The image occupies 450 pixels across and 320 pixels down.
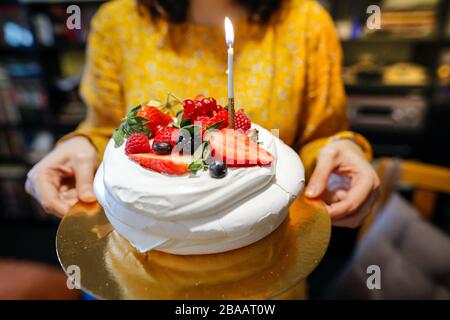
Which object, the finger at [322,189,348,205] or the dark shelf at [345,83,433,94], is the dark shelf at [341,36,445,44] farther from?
the finger at [322,189,348,205]

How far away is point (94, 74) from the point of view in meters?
1.10

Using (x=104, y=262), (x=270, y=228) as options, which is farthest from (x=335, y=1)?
(x=104, y=262)

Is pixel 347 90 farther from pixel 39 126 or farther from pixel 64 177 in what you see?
pixel 39 126

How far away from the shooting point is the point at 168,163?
0.62 meters

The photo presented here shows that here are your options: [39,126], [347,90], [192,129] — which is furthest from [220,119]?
[39,126]

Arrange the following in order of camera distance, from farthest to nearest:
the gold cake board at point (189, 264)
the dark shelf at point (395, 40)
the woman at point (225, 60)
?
the dark shelf at point (395, 40) → the woman at point (225, 60) → the gold cake board at point (189, 264)

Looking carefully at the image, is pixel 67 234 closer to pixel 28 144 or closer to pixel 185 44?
pixel 185 44

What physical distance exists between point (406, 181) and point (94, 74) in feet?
4.27

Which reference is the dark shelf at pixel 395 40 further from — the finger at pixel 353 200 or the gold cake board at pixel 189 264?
the gold cake board at pixel 189 264

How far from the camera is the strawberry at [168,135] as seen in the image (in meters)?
0.65

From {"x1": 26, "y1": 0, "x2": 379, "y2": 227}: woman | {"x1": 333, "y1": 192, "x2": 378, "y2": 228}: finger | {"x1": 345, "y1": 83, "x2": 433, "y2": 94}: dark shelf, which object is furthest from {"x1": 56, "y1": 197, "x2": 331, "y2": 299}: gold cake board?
{"x1": 345, "y1": 83, "x2": 433, "y2": 94}: dark shelf

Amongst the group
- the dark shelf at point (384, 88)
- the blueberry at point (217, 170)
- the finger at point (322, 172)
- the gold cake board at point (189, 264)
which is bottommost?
the dark shelf at point (384, 88)

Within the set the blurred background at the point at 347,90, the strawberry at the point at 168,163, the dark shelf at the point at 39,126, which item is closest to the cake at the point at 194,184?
the strawberry at the point at 168,163
